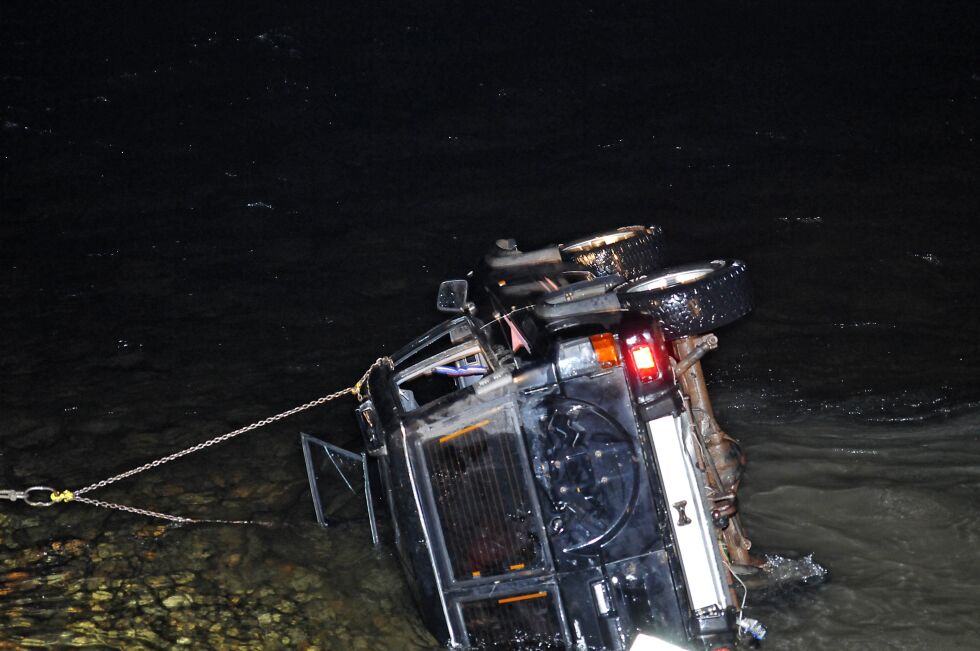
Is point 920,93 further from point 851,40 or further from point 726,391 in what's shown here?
point 726,391

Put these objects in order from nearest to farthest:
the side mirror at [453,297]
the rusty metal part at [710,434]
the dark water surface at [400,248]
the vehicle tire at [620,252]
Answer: the rusty metal part at [710,434] < the side mirror at [453,297] < the dark water surface at [400,248] < the vehicle tire at [620,252]

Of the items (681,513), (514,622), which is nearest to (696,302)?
(681,513)

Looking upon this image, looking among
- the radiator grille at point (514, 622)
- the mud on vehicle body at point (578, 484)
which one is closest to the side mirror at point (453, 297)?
the mud on vehicle body at point (578, 484)

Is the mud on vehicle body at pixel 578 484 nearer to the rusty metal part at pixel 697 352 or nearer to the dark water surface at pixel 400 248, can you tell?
the rusty metal part at pixel 697 352

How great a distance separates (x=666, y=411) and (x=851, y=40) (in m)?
13.6

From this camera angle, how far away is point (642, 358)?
501 cm

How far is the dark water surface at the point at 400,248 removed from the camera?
6.64m

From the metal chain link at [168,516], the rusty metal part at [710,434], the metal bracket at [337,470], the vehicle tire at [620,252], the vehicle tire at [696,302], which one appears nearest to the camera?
the vehicle tire at [696,302]

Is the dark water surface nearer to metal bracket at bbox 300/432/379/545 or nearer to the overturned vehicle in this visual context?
metal bracket at bbox 300/432/379/545

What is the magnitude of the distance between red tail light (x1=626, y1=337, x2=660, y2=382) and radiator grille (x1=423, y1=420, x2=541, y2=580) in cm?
70

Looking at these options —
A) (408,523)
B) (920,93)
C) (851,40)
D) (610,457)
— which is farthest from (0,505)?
(851,40)

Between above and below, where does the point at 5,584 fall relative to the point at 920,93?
below

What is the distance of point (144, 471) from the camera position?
7719mm

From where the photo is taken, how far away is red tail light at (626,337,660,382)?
5000mm
